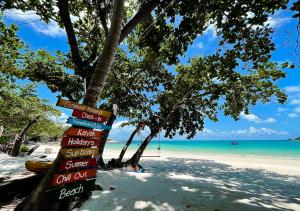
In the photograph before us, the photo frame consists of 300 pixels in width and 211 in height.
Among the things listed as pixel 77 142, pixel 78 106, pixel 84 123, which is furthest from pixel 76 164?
pixel 78 106

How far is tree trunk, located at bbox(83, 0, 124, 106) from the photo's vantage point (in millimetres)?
5039

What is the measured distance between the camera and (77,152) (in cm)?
443

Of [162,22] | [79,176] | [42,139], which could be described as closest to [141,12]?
[162,22]

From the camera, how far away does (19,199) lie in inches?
268

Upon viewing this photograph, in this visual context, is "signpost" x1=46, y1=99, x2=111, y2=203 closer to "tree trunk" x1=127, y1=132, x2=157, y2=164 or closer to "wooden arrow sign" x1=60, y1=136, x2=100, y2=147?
"wooden arrow sign" x1=60, y1=136, x2=100, y2=147

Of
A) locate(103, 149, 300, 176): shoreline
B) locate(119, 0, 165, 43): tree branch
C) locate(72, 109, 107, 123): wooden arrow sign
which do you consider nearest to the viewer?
locate(72, 109, 107, 123): wooden arrow sign

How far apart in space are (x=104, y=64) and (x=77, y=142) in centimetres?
191

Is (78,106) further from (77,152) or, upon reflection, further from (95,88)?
(77,152)

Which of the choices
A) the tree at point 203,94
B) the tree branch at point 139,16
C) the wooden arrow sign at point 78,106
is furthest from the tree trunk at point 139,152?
the wooden arrow sign at point 78,106

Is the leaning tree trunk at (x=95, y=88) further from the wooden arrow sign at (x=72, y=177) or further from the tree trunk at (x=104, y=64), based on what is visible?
the wooden arrow sign at (x=72, y=177)

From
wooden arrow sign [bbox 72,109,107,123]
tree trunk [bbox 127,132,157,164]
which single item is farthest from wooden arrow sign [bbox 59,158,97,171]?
tree trunk [bbox 127,132,157,164]

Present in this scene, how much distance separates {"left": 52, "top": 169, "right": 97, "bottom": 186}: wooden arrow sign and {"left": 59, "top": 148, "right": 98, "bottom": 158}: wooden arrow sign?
35 centimetres

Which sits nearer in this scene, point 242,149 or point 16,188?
point 16,188

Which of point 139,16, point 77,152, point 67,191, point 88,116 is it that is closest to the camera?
point 67,191
